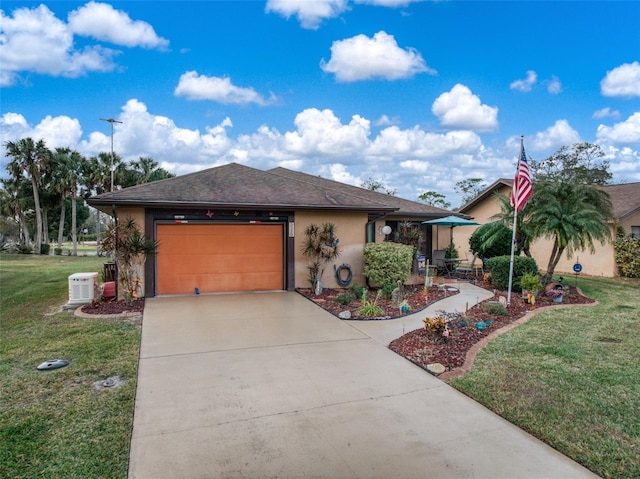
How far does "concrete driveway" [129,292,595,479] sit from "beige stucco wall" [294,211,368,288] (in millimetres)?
4803

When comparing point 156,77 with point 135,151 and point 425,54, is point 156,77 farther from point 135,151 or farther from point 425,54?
point 135,151

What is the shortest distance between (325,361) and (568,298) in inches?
317

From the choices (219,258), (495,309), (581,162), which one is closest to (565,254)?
(495,309)

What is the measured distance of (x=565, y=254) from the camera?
16094 mm

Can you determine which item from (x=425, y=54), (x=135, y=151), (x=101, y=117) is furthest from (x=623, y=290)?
(x=135, y=151)

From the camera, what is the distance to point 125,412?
3785mm

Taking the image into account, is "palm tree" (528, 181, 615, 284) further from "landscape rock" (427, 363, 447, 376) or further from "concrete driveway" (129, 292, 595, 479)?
"landscape rock" (427, 363, 447, 376)

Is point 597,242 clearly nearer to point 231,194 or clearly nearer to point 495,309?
point 495,309

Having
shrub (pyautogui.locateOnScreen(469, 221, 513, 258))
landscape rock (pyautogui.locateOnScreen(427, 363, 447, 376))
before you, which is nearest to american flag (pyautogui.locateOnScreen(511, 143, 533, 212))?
shrub (pyautogui.locateOnScreen(469, 221, 513, 258))

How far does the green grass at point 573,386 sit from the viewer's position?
328 centimetres

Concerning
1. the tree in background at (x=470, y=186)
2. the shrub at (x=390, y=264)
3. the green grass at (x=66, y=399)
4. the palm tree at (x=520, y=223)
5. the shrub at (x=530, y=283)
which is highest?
the tree in background at (x=470, y=186)

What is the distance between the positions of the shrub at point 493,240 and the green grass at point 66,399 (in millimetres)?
Result: 10623

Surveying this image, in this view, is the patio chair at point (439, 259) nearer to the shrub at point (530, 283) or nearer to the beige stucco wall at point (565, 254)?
the beige stucco wall at point (565, 254)

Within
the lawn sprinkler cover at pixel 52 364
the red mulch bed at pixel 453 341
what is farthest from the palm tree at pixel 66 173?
the red mulch bed at pixel 453 341
